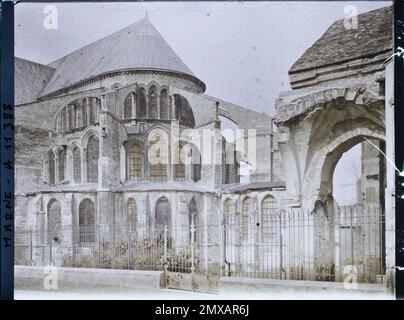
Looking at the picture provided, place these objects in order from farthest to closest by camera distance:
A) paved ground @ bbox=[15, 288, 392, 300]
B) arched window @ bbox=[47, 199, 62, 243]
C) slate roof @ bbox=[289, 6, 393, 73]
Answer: arched window @ bbox=[47, 199, 62, 243] → slate roof @ bbox=[289, 6, 393, 73] → paved ground @ bbox=[15, 288, 392, 300]

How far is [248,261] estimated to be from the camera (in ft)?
27.0

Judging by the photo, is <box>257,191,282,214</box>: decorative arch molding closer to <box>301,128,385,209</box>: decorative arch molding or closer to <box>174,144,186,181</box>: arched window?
<box>301,128,385,209</box>: decorative arch molding

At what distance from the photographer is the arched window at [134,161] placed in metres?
8.30

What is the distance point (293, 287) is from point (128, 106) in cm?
402

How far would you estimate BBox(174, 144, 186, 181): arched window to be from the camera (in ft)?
26.5

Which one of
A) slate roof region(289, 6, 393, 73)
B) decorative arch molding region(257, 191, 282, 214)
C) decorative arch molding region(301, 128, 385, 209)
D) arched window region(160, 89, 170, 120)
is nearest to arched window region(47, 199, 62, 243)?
arched window region(160, 89, 170, 120)

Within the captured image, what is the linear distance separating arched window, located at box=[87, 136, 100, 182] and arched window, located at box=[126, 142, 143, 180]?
685mm

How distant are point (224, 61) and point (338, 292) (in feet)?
12.4

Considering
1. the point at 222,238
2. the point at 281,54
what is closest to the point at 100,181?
the point at 222,238

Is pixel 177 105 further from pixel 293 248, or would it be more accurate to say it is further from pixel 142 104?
pixel 293 248

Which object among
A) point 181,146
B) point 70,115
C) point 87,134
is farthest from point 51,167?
point 181,146

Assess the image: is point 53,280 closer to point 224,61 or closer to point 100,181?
point 100,181

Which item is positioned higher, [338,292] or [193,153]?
[193,153]
